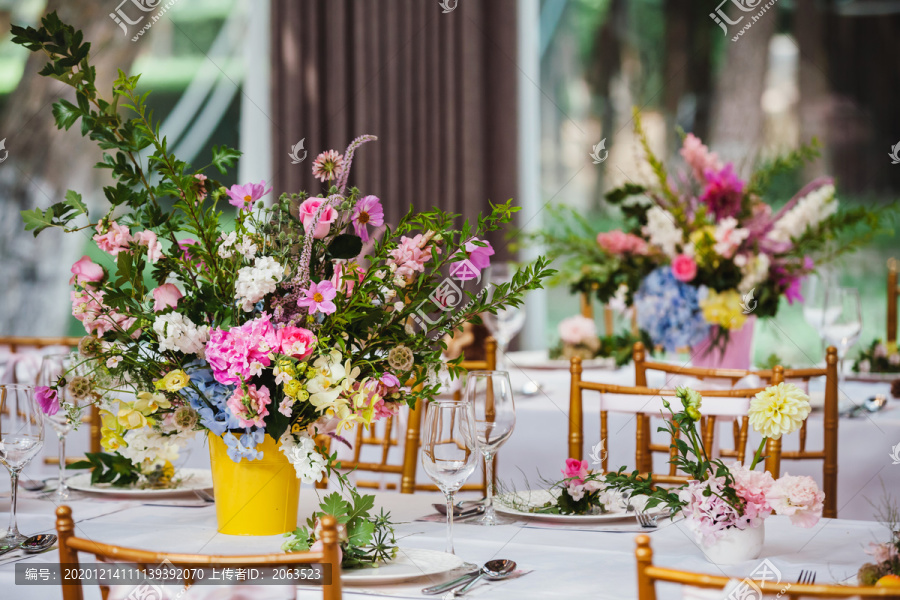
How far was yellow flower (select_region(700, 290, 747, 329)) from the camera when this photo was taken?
2.64 metres

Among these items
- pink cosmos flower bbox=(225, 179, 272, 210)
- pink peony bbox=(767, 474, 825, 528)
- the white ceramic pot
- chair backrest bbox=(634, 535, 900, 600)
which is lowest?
the white ceramic pot

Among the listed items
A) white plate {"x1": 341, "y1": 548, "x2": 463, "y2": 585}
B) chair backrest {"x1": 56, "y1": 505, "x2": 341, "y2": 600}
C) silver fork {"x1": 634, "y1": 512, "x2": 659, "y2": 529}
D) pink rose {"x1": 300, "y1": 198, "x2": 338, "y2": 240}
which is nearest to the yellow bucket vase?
white plate {"x1": 341, "y1": 548, "x2": 463, "y2": 585}

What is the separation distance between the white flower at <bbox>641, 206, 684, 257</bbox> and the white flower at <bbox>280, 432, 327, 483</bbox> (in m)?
1.51

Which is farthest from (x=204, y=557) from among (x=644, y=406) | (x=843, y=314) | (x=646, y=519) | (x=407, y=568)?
(x=843, y=314)

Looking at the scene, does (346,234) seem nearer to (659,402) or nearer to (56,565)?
(56,565)

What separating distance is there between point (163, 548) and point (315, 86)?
376 centimetres

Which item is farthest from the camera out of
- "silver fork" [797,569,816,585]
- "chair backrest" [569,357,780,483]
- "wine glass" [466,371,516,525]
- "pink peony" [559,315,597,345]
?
"pink peony" [559,315,597,345]

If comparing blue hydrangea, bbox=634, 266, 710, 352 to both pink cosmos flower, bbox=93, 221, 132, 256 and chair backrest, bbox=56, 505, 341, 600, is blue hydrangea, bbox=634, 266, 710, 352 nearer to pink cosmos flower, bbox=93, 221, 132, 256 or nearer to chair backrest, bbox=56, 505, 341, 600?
pink cosmos flower, bbox=93, 221, 132, 256

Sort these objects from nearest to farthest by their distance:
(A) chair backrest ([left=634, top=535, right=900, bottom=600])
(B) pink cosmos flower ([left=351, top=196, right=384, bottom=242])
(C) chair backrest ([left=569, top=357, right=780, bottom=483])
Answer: (A) chair backrest ([left=634, top=535, right=900, bottom=600]) < (B) pink cosmos flower ([left=351, top=196, right=384, bottom=242]) < (C) chair backrest ([left=569, top=357, right=780, bottom=483])

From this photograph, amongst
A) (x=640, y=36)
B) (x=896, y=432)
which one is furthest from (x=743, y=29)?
(x=896, y=432)

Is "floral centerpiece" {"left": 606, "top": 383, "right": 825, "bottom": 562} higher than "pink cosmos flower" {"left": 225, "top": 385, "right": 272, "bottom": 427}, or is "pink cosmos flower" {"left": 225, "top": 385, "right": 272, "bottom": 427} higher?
"pink cosmos flower" {"left": 225, "top": 385, "right": 272, "bottom": 427}

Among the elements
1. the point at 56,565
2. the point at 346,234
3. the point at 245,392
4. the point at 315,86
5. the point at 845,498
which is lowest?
the point at 845,498

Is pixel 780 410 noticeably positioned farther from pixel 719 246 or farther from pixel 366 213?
pixel 719 246

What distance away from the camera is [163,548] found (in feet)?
4.75
